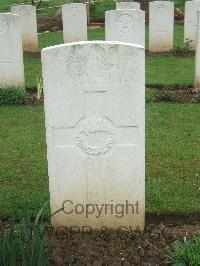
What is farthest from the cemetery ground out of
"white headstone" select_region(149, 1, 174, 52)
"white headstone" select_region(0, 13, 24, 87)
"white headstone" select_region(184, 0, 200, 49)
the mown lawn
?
the mown lawn

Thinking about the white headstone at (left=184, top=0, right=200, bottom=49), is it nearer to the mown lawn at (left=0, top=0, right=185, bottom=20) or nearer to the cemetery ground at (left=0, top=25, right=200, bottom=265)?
the cemetery ground at (left=0, top=25, right=200, bottom=265)

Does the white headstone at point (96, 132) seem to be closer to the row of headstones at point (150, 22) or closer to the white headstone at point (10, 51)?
the white headstone at point (10, 51)

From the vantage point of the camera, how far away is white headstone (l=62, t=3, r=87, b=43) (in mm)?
13323

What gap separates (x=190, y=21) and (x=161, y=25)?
95 centimetres

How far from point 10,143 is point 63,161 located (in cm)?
279

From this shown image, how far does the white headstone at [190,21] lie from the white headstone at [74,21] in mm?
2618

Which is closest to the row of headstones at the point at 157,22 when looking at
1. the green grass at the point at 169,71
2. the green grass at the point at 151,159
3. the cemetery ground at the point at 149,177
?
the green grass at the point at 169,71

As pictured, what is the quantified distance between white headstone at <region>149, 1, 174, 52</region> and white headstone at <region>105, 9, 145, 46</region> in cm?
274

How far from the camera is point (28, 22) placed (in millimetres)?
13312

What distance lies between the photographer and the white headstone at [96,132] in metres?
3.64

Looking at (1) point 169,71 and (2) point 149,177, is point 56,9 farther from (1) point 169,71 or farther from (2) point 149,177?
(2) point 149,177

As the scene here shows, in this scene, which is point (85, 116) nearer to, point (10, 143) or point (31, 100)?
point (10, 143)

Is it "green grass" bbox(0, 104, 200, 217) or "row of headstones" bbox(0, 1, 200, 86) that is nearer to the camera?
"green grass" bbox(0, 104, 200, 217)

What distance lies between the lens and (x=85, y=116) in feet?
12.4
